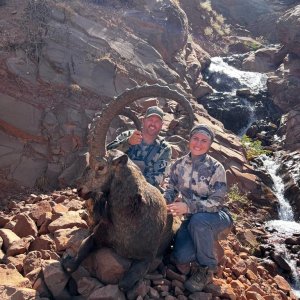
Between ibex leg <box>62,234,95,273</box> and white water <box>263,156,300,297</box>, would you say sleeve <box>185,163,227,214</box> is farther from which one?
white water <box>263,156,300,297</box>

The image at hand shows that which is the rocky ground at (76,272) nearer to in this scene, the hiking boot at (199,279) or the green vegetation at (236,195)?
the hiking boot at (199,279)

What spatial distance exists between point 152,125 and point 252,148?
841 cm

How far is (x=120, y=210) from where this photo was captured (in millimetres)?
4012

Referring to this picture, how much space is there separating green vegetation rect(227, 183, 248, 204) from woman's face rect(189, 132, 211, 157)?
5053 mm

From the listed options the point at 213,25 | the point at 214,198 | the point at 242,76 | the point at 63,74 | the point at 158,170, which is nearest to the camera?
the point at 214,198

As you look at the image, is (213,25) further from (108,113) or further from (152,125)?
(108,113)

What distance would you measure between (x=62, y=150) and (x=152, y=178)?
416 centimetres

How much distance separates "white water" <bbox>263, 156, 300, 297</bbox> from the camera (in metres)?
7.85

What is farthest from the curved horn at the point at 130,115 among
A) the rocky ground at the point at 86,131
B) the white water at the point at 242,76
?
the white water at the point at 242,76

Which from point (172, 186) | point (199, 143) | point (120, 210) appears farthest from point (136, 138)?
point (120, 210)

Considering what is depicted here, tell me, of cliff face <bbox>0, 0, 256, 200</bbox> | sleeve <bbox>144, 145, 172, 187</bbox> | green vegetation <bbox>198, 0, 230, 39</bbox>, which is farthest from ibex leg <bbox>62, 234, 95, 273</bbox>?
green vegetation <bbox>198, 0, 230, 39</bbox>

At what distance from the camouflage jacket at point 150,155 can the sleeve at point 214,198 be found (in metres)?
0.82

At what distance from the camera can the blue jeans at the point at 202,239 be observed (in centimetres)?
448

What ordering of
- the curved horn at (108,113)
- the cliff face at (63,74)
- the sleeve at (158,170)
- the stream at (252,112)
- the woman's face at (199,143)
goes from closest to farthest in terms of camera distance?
the curved horn at (108,113), the woman's face at (199,143), the sleeve at (158,170), the stream at (252,112), the cliff face at (63,74)
